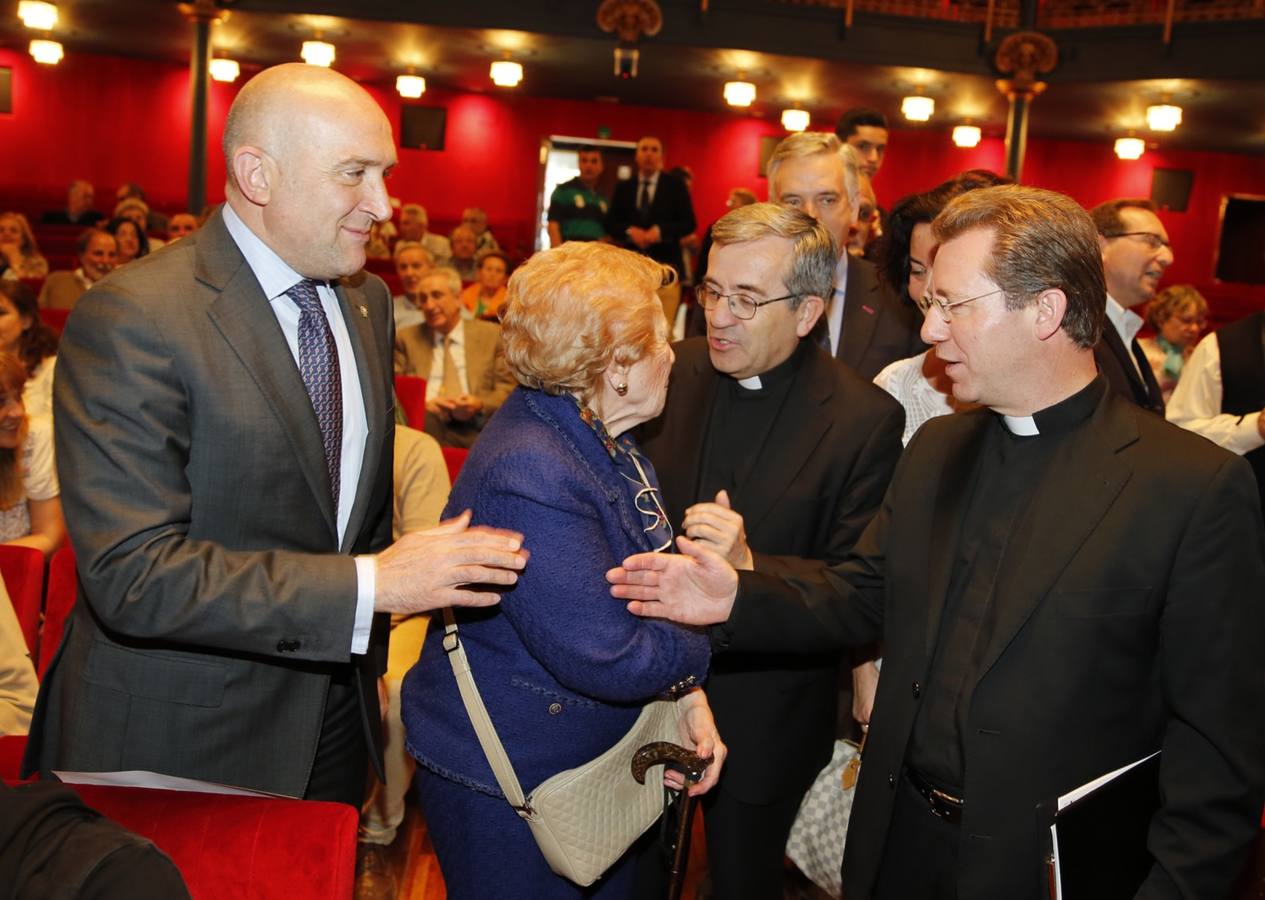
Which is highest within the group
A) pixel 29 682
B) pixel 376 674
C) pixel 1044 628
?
pixel 1044 628

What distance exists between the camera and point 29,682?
2.46 meters

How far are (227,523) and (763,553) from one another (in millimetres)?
1051

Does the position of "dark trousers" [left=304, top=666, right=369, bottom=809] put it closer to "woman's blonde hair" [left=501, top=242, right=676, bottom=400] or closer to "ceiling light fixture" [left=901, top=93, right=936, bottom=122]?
"woman's blonde hair" [left=501, top=242, right=676, bottom=400]

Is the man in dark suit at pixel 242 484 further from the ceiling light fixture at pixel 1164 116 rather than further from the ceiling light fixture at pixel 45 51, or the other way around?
the ceiling light fixture at pixel 45 51

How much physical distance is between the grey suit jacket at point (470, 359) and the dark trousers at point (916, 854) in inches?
154

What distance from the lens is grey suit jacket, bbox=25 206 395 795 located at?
164 cm

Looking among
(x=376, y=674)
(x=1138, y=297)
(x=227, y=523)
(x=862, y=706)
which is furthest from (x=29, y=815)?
(x=1138, y=297)

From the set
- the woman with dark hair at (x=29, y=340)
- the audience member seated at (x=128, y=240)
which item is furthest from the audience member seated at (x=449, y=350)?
the audience member seated at (x=128, y=240)

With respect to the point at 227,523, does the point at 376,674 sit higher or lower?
lower

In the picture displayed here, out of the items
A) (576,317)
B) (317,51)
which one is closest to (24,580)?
(576,317)

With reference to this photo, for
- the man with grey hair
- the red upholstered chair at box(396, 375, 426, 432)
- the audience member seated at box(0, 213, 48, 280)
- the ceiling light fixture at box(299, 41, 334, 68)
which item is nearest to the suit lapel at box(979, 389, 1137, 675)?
the man with grey hair

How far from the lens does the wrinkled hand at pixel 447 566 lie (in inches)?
63.7

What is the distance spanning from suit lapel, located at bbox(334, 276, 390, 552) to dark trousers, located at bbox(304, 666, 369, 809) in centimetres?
30

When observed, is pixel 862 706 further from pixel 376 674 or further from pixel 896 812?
pixel 376 674
